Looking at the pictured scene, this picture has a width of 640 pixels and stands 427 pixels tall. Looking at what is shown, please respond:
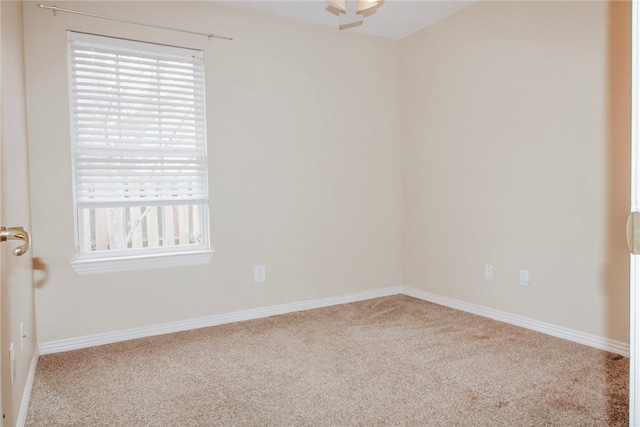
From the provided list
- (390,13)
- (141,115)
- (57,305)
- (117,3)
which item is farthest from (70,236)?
(390,13)

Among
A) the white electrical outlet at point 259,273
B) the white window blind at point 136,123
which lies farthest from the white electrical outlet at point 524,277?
the white window blind at point 136,123

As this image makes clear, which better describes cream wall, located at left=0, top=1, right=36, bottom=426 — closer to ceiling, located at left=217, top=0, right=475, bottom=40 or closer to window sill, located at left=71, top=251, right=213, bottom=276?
window sill, located at left=71, top=251, right=213, bottom=276

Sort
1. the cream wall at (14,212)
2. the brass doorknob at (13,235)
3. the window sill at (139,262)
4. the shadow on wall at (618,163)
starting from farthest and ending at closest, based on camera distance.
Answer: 1. the window sill at (139,262)
2. the shadow on wall at (618,163)
3. the cream wall at (14,212)
4. the brass doorknob at (13,235)

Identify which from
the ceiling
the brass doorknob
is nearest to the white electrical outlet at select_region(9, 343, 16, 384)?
the brass doorknob

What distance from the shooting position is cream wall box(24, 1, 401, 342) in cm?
263

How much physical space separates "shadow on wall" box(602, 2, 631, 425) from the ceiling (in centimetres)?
115

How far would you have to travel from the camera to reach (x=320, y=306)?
11.8 ft

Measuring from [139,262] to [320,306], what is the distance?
1.51 m

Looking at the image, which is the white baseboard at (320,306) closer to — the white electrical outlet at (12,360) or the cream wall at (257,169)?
the cream wall at (257,169)

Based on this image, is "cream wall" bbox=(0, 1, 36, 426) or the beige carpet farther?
the beige carpet

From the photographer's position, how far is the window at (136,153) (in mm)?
2736

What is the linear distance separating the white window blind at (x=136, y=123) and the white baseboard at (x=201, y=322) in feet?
2.86

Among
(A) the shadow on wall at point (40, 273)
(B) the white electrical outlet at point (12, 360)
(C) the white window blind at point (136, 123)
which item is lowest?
(B) the white electrical outlet at point (12, 360)

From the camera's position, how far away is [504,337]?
9.07ft
